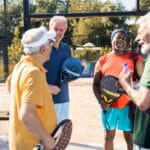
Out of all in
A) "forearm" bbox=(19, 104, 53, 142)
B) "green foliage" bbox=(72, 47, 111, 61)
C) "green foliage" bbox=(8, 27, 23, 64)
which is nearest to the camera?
"forearm" bbox=(19, 104, 53, 142)

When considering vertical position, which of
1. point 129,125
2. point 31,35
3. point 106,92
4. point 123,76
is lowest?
point 129,125

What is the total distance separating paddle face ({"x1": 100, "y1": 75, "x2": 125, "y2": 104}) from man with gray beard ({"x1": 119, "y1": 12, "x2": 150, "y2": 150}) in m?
1.52

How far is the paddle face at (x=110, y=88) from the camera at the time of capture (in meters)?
4.98

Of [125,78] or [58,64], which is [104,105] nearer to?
[58,64]

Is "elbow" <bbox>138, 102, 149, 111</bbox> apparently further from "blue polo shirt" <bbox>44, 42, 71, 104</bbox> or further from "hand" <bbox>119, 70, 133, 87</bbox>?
"blue polo shirt" <bbox>44, 42, 71, 104</bbox>

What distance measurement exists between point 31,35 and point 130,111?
7.29ft

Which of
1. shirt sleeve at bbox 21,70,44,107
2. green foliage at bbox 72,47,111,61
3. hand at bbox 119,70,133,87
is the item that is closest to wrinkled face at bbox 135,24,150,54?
hand at bbox 119,70,133,87

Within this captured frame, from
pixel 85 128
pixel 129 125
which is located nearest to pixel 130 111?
pixel 129 125

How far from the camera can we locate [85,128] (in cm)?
785

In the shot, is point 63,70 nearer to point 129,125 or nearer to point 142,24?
point 129,125

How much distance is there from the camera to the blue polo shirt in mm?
4996

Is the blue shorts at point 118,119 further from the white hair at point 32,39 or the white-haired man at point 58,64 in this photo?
the white hair at point 32,39

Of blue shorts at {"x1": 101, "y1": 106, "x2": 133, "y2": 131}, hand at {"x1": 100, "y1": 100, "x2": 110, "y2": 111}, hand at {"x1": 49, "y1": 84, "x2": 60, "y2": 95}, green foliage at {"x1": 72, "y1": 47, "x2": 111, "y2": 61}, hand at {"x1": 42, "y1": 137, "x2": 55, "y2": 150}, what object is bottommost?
green foliage at {"x1": 72, "y1": 47, "x2": 111, "y2": 61}

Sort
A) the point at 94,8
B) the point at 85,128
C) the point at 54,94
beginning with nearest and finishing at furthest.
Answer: the point at 54,94 → the point at 94,8 → the point at 85,128
